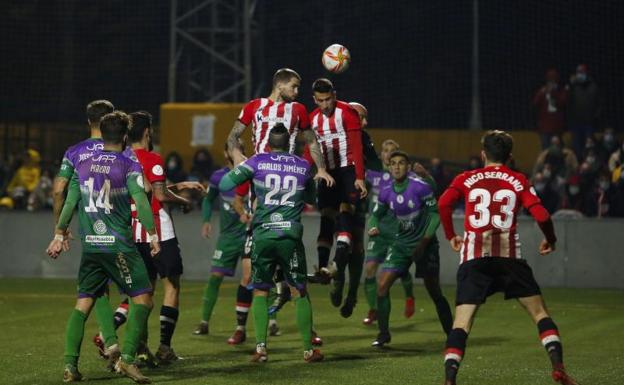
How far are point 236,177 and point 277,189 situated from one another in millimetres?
440

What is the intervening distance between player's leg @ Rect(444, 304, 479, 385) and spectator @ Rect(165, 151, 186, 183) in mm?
16621

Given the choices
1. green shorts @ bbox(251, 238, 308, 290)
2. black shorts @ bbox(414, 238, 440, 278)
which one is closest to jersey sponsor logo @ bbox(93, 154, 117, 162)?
green shorts @ bbox(251, 238, 308, 290)

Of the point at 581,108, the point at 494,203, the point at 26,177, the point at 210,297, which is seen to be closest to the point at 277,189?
the point at 494,203

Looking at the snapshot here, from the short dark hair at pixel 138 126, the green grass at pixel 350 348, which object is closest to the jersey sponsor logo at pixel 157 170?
the short dark hair at pixel 138 126

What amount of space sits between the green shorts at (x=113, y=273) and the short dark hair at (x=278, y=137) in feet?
6.87

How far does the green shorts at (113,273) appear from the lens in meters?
11.7

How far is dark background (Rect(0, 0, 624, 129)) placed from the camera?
3119cm

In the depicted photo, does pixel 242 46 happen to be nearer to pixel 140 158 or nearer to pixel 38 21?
pixel 38 21

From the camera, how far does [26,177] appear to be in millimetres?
28734

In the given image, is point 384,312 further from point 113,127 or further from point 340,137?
point 113,127

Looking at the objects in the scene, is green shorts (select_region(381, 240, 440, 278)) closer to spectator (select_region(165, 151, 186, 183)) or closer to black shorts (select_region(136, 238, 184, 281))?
black shorts (select_region(136, 238, 184, 281))

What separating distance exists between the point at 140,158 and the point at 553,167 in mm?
14827

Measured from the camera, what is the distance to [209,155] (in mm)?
28062

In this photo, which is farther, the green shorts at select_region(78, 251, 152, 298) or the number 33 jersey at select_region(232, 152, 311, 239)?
the number 33 jersey at select_region(232, 152, 311, 239)
